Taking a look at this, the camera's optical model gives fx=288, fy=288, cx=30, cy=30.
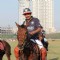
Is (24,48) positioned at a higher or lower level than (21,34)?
lower

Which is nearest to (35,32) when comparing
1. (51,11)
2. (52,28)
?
(52,28)

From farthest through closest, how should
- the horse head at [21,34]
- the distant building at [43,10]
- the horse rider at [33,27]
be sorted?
1. the distant building at [43,10]
2. the horse rider at [33,27]
3. the horse head at [21,34]

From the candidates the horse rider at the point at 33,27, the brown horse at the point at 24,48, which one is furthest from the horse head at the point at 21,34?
the horse rider at the point at 33,27

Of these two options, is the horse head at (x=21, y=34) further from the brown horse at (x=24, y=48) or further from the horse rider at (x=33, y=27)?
the horse rider at (x=33, y=27)

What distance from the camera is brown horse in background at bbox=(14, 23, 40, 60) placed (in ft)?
21.9

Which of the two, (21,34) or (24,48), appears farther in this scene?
(24,48)

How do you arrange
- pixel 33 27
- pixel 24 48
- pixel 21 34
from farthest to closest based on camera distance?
pixel 33 27 → pixel 24 48 → pixel 21 34

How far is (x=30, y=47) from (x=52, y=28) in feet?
484

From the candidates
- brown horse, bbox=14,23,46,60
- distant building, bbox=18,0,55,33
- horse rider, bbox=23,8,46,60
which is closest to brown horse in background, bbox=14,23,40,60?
brown horse, bbox=14,23,46,60

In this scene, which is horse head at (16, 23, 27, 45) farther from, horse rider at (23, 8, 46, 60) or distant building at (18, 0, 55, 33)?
distant building at (18, 0, 55, 33)

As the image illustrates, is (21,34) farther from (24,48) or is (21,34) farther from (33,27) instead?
(33,27)

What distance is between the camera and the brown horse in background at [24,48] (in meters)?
6.68

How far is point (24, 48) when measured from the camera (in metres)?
7.01

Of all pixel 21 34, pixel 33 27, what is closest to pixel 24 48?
pixel 21 34
